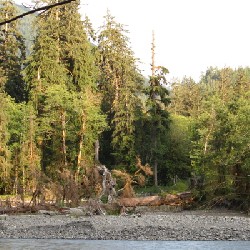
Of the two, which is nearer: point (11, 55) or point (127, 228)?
point (127, 228)

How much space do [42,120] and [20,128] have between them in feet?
7.15

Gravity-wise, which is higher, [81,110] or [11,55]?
[11,55]

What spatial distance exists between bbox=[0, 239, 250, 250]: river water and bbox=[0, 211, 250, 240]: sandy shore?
2.94 feet

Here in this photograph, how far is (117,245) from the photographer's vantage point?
14609 mm

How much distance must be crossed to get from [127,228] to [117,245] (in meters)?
3.52

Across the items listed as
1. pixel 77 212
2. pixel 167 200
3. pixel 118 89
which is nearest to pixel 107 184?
pixel 77 212

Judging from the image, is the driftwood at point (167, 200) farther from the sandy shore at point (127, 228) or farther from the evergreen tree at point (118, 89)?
the evergreen tree at point (118, 89)

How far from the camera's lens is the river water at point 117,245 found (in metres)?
13.9

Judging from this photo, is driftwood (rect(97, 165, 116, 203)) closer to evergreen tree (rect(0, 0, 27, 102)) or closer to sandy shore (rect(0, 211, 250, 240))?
sandy shore (rect(0, 211, 250, 240))

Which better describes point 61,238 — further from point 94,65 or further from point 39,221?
point 94,65

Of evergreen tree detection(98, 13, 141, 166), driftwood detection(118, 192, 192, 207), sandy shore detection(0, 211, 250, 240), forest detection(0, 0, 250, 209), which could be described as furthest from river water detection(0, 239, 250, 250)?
evergreen tree detection(98, 13, 141, 166)

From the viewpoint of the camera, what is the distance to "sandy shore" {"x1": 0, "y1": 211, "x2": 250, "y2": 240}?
54.0 ft

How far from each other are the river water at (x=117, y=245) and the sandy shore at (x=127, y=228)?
2.94 feet

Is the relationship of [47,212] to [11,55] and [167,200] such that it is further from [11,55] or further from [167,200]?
[11,55]
